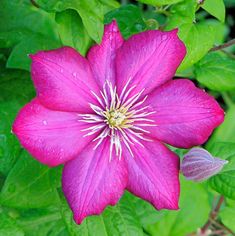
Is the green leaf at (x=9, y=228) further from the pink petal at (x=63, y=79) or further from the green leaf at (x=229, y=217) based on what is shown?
the green leaf at (x=229, y=217)

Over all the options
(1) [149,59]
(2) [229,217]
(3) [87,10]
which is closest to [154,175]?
(1) [149,59]

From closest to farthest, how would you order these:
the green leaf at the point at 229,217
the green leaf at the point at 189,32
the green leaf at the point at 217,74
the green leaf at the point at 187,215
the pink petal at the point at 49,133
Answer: the pink petal at the point at 49,133 < the green leaf at the point at 189,32 < the green leaf at the point at 217,74 < the green leaf at the point at 229,217 < the green leaf at the point at 187,215

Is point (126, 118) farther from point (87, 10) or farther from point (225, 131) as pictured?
point (225, 131)

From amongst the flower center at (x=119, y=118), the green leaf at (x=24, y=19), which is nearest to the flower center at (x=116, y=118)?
the flower center at (x=119, y=118)

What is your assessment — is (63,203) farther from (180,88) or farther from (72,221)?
(180,88)

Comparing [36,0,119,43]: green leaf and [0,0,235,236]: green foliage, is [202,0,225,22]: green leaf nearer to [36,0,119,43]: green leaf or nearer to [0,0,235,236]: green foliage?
[0,0,235,236]: green foliage
